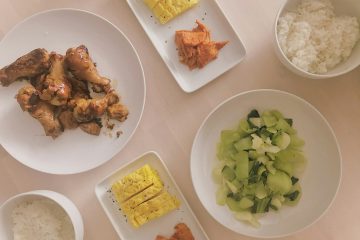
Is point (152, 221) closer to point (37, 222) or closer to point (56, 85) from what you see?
point (37, 222)

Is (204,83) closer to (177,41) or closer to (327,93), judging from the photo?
(177,41)

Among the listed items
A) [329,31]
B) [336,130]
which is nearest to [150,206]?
[336,130]

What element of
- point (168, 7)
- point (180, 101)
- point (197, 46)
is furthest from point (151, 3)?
point (180, 101)

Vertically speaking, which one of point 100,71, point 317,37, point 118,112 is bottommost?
point 317,37

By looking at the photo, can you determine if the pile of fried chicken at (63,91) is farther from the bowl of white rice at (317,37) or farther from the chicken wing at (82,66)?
the bowl of white rice at (317,37)

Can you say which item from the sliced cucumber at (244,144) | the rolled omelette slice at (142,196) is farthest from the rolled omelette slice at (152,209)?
the sliced cucumber at (244,144)

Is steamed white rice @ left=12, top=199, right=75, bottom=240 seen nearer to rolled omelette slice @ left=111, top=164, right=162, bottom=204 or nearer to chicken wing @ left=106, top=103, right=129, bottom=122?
rolled omelette slice @ left=111, top=164, right=162, bottom=204

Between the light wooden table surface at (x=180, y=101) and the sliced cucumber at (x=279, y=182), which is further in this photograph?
the light wooden table surface at (x=180, y=101)
